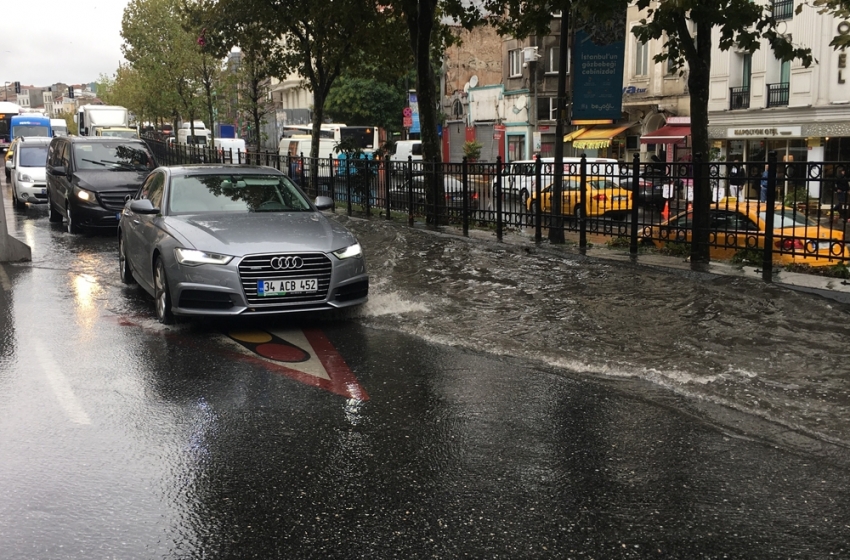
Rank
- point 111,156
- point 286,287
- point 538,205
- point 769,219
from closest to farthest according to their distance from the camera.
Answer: point 286,287, point 769,219, point 538,205, point 111,156

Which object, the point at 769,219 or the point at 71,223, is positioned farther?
the point at 71,223

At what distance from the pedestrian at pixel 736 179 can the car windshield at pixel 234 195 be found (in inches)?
206

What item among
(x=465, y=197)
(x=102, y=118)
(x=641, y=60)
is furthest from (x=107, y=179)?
(x=102, y=118)

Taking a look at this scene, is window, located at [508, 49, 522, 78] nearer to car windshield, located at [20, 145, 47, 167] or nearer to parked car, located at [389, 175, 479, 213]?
car windshield, located at [20, 145, 47, 167]

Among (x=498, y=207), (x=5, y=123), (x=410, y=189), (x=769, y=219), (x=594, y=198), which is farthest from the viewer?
(x=5, y=123)

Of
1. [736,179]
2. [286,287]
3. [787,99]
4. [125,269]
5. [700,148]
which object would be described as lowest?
[125,269]

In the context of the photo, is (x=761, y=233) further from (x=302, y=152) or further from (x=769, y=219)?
(x=302, y=152)

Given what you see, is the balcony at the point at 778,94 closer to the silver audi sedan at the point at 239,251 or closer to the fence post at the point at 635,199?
the fence post at the point at 635,199

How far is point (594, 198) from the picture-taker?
44.4 ft

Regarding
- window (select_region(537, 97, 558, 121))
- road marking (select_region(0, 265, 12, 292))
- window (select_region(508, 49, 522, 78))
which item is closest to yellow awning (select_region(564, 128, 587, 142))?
window (select_region(537, 97, 558, 121))

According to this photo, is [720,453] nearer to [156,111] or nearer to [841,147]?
[841,147]

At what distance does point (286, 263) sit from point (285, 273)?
9cm

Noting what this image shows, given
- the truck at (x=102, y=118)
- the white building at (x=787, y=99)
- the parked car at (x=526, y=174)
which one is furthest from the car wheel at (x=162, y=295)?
the truck at (x=102, y=118)

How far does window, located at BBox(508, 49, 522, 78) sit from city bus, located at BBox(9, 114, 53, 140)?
91.2 ft
